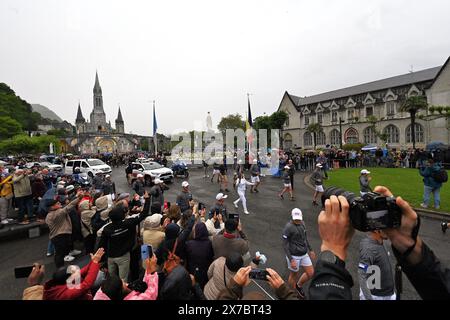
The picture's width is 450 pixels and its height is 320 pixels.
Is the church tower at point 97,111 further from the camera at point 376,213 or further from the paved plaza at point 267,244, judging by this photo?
the camera at point 376,213

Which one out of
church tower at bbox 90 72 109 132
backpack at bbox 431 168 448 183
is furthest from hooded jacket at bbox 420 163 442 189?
church tower at bbox 90 72 109 132

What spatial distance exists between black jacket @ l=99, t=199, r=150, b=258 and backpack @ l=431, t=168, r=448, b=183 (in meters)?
9.96

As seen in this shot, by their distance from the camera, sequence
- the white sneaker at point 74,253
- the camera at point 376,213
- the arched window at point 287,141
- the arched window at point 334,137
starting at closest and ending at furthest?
the camera at point 376,213, the white sneaker at point 74,253, the arched window at point 334,137, the arched window at point 287,141

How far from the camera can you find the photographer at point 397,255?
136cm

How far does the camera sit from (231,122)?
6788cm

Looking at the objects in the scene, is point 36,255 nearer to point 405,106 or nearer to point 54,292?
point 54,292

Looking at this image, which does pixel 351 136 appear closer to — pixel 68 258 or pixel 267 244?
pixel 267 244

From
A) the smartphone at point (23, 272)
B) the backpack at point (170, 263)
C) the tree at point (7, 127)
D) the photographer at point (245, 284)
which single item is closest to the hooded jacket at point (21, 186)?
the smartphone at point (23, 272)

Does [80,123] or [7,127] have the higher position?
[80,123]

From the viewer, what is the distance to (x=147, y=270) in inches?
111

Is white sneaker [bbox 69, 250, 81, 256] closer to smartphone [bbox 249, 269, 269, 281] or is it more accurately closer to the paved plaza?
the paved plaza

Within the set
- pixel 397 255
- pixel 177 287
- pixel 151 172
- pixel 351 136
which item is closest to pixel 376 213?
pixel 397 255

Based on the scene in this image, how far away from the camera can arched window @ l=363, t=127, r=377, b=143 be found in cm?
4597

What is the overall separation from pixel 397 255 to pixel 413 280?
0.17 m
